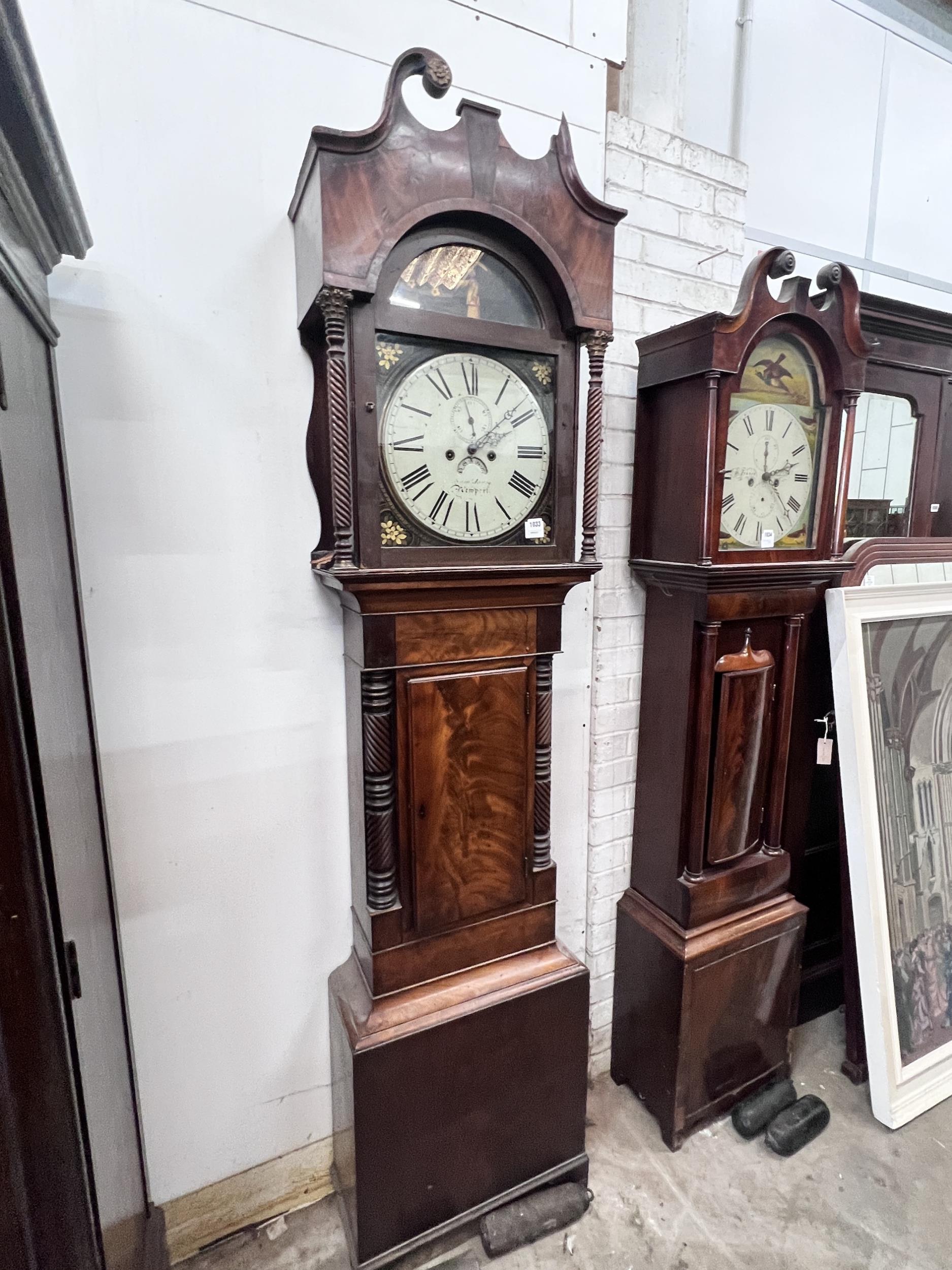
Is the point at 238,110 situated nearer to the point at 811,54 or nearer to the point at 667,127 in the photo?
the point at 667,127

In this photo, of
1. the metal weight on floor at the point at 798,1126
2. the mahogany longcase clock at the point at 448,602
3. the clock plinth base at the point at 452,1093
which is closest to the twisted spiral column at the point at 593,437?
the mahogany longcase clock at the point at 448,602

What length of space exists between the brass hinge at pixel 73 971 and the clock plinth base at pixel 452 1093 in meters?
0.59

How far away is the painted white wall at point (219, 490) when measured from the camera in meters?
1.00

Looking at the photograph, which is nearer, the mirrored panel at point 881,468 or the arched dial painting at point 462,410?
the arched dial painting at point 462,410

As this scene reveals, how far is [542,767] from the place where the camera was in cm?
126

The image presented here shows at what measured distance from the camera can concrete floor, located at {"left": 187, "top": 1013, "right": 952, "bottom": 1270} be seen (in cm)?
129

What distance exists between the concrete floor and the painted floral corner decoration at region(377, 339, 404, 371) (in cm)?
166

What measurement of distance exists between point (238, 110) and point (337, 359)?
0.49 metres

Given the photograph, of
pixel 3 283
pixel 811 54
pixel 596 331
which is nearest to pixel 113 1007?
pixel 3 283

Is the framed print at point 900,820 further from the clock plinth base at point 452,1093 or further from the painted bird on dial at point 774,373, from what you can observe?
the clock plinth base at point 452,1093

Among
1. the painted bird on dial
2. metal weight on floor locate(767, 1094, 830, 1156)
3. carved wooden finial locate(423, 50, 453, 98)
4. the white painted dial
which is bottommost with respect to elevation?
metal weight on floor locate(767, 1094, 830, 1156)

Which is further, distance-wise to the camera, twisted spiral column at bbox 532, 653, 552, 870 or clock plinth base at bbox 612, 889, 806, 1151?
clock plinth base at bbox 612, 889, 806, 1151

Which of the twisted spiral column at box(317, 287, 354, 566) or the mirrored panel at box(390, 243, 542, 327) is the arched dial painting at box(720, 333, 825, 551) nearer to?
the mirrored panel at box(390, 243, 542, 327)

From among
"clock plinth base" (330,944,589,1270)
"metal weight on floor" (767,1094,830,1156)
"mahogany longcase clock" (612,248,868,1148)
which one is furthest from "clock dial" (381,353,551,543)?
"metal weight on floor" (767,1094,830,1156)
